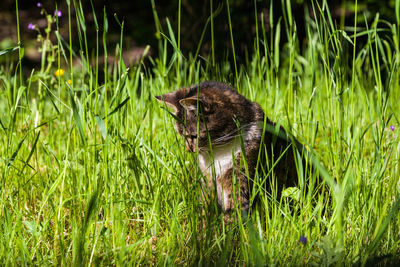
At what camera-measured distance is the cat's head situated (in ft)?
6.60

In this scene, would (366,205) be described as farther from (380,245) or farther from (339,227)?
(339,227)

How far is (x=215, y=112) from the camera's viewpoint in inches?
79.7

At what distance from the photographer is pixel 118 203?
65.0 inches

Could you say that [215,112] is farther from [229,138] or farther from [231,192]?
[231,192]

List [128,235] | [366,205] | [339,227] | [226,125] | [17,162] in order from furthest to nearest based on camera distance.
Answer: [17,162] → [226,125] → [128,235] → [366,205] → [339,227]

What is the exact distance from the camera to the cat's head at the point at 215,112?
6.60 ft

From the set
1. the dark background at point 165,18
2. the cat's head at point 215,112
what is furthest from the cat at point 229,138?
the dark background at point 165,18

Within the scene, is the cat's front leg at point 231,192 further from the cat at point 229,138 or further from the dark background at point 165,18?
the dark background at point 165,18

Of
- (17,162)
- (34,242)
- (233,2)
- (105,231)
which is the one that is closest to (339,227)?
(105,231)

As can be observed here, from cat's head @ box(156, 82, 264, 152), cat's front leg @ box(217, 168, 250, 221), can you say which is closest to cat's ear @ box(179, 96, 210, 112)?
cat's head @ box(156, 82, 264, 152)

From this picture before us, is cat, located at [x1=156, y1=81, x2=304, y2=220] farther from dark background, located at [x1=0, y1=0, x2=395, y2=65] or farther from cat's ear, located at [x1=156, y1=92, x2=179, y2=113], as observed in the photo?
dark background, located at [x1=0, y1=0, x2=395, y2=65]

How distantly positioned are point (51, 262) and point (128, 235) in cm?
33

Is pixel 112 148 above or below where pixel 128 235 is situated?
above

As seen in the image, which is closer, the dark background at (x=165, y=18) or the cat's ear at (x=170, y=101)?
the cat's ear at (x=170, y=101)
